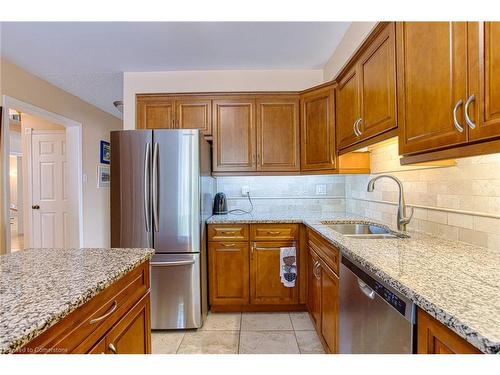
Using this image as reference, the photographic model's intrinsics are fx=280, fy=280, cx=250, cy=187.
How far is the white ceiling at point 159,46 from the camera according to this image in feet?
7.39

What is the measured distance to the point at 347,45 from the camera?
2.39m

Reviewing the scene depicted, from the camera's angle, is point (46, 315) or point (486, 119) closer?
point (46, 315)

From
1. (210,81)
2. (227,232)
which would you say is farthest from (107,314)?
A: (210,81)

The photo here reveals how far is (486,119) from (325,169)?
1.74 meters

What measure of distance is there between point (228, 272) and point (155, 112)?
1795mm

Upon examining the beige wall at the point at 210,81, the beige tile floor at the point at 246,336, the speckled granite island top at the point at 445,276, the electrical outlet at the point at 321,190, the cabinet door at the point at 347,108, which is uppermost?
the beige wall at the point at 210,81

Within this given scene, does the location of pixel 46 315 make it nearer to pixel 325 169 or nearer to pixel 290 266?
pixel 290 266

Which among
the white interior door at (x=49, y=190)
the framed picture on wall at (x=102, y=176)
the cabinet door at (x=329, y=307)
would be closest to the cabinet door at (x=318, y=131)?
the cabinet door at (x=329, y=307)

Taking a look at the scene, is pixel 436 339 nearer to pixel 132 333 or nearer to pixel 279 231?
pixel 132 333

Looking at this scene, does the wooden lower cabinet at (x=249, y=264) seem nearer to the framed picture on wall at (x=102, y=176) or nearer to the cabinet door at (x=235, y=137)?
the cabinet door at (x=235, y=137)

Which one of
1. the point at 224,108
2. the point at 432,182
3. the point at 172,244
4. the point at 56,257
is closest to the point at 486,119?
the point at 432,182

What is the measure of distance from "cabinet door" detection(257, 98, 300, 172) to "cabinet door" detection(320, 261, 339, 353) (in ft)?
4.15

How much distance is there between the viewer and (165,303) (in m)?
2.38

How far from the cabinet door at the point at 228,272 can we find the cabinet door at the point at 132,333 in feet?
4.22
